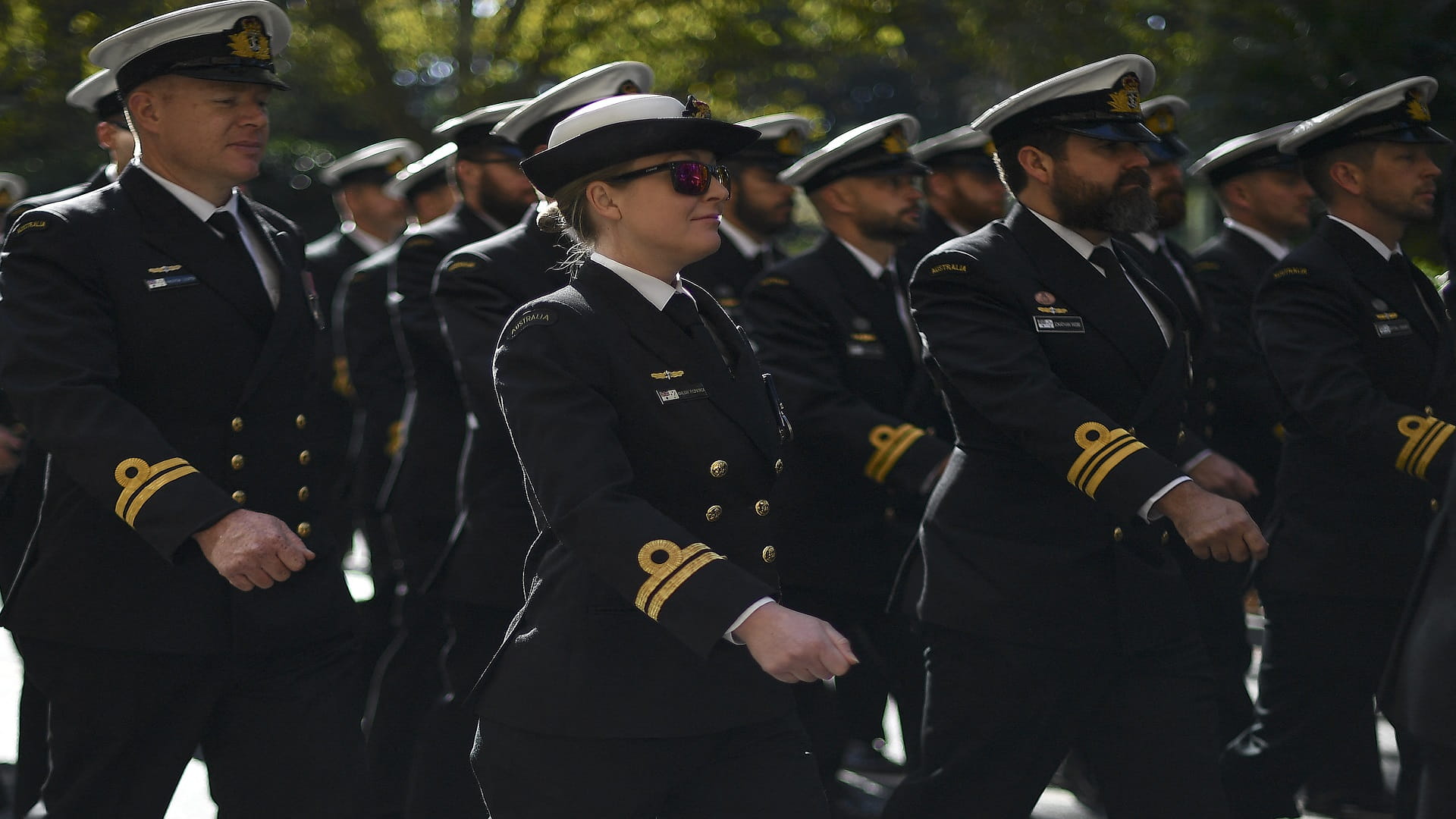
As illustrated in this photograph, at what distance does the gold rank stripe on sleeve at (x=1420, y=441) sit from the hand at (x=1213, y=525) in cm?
118

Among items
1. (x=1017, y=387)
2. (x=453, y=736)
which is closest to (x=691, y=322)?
(x=1017, y=387)

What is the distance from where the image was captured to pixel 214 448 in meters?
4.16

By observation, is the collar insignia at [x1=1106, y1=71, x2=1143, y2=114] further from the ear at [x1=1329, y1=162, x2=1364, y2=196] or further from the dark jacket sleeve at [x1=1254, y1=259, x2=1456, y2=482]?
the ear at [x1=1329, y1=162, x2=1364, y2=196]

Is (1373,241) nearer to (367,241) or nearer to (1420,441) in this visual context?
(1420,441)

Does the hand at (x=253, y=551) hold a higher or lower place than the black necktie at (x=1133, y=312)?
lower

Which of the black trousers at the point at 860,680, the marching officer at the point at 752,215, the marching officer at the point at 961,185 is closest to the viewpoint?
the black trousers at the point at 860,680

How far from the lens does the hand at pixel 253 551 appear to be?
3.66 metres

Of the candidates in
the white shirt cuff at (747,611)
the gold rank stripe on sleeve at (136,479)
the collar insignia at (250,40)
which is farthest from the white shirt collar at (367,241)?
the white shirt cuff at (747,611)

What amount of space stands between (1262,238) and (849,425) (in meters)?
2.28

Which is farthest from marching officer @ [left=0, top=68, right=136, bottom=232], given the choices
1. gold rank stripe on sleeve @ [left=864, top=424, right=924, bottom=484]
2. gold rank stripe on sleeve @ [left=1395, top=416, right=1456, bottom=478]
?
gold rank stripe on sleeve @ [left=1395, top=416, right=1456, bottom=478]

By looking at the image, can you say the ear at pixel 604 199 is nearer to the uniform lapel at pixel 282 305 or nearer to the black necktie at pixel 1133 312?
the uniform lapel at pixel 282 305

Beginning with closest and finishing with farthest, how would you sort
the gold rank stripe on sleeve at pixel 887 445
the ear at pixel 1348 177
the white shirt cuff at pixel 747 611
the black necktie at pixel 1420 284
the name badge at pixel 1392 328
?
1. the white shirt cuff at pixel 747 611
2. the name badge at pixel 1392 328
3. the black necktie at pixel 1420 284
4. the ear at pixel 1348 177
5. the gold rank stripe on sleeve at pixel 887 445

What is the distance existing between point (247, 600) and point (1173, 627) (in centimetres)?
213

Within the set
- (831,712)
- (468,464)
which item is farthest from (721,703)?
(831,712)
